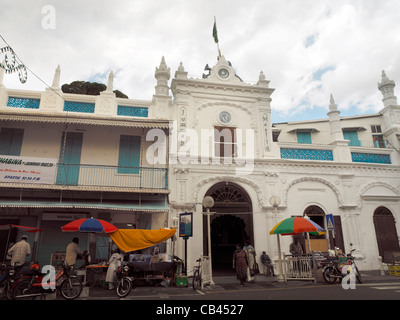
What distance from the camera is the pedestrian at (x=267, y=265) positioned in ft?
41.7

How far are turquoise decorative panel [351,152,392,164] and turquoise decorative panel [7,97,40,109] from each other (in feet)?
54.0

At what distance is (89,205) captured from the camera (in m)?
11.4

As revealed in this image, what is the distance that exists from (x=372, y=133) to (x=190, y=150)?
535 inches

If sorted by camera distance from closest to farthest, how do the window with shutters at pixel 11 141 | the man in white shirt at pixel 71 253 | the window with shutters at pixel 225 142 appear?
the man in white shirt at pixel 71 253 → the window with shutters at pixel 11 141 → the window with shutters at pixel 225 142

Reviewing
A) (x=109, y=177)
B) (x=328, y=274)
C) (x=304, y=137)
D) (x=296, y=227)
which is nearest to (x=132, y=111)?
(x=109, y=177)

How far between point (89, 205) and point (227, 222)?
11.2 metres

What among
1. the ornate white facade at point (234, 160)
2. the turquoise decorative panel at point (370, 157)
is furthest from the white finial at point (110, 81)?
the turquoise decorative panel at point (370, 157)

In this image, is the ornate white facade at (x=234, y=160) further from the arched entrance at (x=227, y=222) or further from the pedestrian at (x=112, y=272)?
the pedestrian at (x=112, y=272)

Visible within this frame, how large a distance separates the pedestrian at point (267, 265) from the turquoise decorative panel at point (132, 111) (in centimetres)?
854

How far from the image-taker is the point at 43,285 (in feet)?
25.3

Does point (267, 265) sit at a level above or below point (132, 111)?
below

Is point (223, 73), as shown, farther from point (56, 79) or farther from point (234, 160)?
point (56, 79)
